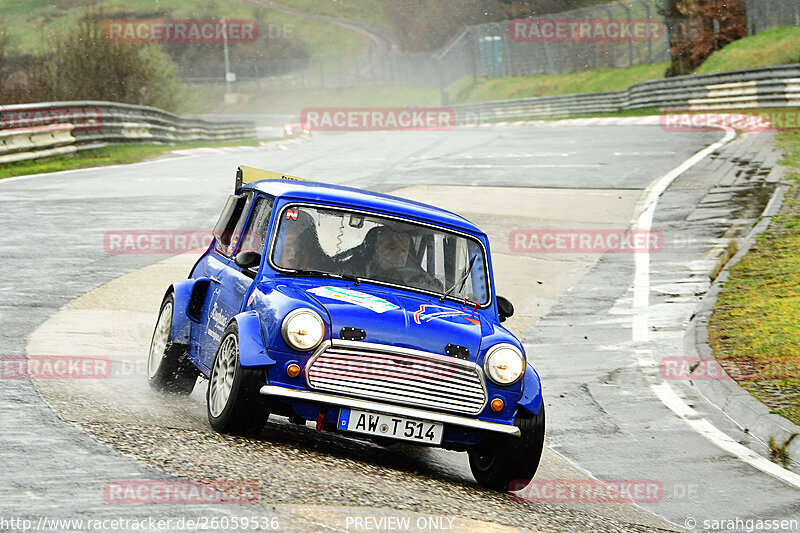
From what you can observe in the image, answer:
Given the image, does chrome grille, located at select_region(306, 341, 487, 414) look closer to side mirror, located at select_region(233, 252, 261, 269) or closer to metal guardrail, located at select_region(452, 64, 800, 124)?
side mirror, located at select_region(233, 252, 261, 269)

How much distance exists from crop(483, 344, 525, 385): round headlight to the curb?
2655 millimetres

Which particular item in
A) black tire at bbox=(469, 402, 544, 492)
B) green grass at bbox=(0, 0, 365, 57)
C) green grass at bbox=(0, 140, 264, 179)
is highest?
green grass at bbox=(0, 0, 365, 57)

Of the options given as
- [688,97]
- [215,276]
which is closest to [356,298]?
[215,276]

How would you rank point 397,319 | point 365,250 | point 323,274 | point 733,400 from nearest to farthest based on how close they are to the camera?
point 397,319, point 323,274, point 365,250, point 733,400

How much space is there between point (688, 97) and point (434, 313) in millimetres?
36018

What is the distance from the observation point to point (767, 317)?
41.4 feet

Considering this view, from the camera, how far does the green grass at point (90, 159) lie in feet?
82.0

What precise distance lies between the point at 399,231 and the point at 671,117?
34.1 metres

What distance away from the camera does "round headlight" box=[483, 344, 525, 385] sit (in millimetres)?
6961

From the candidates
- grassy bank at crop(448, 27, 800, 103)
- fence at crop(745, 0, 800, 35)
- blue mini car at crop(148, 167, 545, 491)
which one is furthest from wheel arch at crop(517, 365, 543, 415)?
fence at crop(745, 0, 800, 35)

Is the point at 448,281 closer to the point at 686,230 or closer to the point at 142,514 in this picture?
the point at 142,514

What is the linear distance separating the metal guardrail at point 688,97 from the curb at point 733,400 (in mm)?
23767

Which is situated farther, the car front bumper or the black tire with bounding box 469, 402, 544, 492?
the black tire with bounding box 469, 402, 544, 492

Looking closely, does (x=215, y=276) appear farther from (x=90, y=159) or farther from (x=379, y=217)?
(x=90, y=159)
